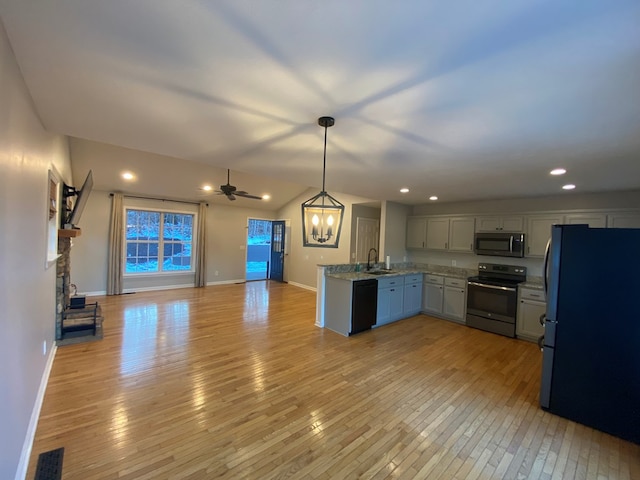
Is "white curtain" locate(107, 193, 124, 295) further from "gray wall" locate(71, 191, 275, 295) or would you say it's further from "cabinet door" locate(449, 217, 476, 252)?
"cabinet door" locate(449, 217, 476, 252)

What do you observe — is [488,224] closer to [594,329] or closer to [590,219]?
[590,219]

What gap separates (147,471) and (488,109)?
334 cm

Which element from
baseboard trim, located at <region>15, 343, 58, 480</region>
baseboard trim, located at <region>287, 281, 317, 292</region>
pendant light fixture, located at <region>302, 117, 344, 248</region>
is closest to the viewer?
baseboard trim, located at <region>15, 343, 58, 480</region>

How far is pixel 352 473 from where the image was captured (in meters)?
1.82

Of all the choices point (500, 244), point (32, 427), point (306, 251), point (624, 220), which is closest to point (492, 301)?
point (500, 244)

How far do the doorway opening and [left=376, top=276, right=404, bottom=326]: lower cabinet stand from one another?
223 inches

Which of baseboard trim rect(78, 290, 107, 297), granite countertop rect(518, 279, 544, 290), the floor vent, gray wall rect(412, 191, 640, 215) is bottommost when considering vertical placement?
the floor vent

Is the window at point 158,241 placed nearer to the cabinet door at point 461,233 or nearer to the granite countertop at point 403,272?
the granite countertop at point 403,272

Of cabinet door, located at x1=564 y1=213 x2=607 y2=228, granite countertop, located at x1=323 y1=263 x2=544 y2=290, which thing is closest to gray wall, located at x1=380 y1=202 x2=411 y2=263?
granite countertop, located at x1=323 y1=263 x2=544 y2=290

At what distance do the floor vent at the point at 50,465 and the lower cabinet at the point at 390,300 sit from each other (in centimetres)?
409

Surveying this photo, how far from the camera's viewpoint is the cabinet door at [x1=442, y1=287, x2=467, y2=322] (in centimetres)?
518

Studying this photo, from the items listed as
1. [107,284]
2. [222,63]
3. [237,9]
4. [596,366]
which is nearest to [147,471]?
[222,63]

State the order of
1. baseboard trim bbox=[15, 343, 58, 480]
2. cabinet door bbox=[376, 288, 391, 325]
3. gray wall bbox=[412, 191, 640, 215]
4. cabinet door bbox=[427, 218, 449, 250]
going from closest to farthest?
baseboard trim bbox=[15, 343, 58, 480]
gray wall bbox=[412, 191, 640, 215]
cabinet door bbox=[376, 288, 391, 325]
cabinet door bbox=[427, 218, 449, 250]

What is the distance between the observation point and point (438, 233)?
5.95 m
